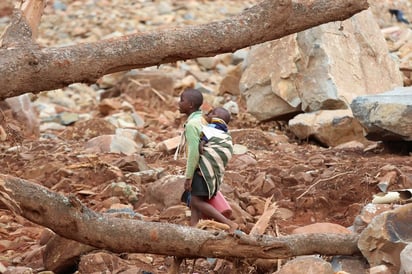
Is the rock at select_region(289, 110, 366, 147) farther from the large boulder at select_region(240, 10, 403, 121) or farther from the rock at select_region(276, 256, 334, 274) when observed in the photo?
the rock at select_region(276, 256, 334, 274)

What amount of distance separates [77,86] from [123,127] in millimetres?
3742

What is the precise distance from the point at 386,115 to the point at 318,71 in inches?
91.9

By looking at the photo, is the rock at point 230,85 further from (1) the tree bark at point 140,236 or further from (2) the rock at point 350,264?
(1) the tree bark at point 140,236

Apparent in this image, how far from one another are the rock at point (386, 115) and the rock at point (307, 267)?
3.20 m

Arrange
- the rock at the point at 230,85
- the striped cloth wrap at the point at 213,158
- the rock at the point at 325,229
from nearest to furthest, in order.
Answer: the rock at the point at 325,229
the striped cloth wrap at the point at 213,158
the rock at the point at 230,85

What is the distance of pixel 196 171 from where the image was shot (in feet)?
20.6

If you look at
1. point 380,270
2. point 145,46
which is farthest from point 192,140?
point 380,270

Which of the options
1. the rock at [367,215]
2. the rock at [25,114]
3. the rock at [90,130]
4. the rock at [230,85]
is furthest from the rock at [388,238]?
the rock at [230,85]

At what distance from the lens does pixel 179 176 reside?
7516 mm

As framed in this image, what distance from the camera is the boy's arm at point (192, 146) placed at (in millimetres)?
6148

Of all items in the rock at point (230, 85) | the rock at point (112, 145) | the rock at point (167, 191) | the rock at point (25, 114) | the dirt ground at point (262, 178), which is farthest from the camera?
the rock at point (230, 85)

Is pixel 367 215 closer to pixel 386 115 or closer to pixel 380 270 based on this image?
pixel 380 270

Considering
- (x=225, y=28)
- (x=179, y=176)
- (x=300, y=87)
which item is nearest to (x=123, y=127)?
(x=300, y=87)

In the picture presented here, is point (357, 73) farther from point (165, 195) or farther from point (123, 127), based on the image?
point (165, 195)
